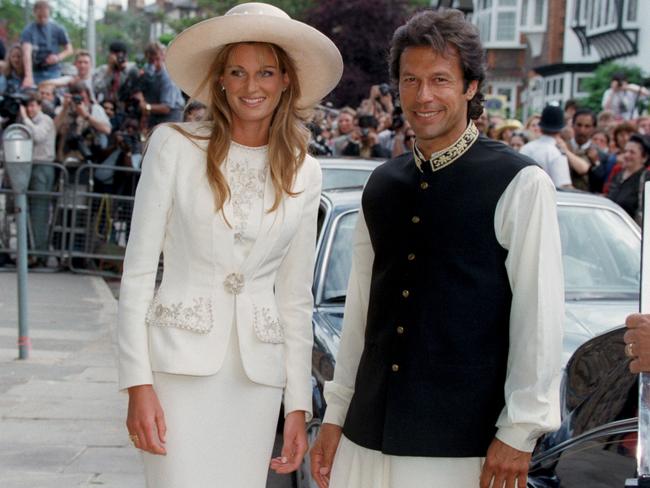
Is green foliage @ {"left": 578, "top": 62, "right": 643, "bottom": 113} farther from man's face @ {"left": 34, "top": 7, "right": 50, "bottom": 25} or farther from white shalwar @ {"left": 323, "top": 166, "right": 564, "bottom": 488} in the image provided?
white shalwar @ {"left": 323, "top": 166, "right": 564, "bottom": 488}

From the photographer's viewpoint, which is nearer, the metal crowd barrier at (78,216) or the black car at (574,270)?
the black car at (574,270)

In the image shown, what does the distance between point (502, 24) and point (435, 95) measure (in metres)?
56.1

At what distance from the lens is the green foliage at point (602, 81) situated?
3134 cm

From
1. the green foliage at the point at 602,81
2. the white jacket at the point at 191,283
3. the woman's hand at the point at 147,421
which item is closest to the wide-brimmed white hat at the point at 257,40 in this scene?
the white jacket at the point at 191,283

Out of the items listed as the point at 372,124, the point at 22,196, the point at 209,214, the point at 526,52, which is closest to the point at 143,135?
the point at 372,124

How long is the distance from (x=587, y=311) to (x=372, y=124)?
8288 millimetres

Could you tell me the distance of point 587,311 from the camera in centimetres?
544

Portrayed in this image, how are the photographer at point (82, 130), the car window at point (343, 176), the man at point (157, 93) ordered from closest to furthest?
the car window at point (343, 176), the photographer at point (82, 130), the man at point (157, 93)

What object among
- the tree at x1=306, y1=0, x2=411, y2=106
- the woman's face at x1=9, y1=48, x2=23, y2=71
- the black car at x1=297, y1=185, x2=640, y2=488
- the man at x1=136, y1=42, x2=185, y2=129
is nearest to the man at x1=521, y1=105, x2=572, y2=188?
the black car at x1=297, y1=185, x2=640, y2=488

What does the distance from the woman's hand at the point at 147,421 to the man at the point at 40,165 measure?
1052cm

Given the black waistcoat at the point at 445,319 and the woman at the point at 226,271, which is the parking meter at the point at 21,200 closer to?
the woman at the point at 226,271

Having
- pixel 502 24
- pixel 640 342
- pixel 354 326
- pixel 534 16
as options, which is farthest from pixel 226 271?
pixel 502 24

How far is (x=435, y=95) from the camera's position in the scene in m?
3.11

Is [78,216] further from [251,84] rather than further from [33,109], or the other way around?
[251,84]
